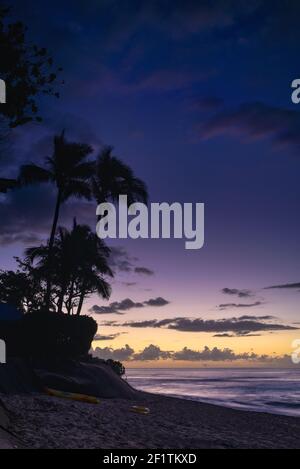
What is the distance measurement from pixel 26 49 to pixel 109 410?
11.8 m

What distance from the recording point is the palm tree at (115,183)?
1415 inches

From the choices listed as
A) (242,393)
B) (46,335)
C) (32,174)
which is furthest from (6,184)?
(242,393)

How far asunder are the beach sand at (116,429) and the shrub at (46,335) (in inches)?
408

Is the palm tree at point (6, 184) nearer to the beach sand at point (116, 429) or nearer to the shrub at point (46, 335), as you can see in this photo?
the beach sand at point (116, 429)

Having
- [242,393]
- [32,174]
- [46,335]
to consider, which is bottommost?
[242,393]

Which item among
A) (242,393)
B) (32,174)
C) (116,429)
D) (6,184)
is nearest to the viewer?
(116,429)

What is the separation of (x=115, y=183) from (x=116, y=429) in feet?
81.3

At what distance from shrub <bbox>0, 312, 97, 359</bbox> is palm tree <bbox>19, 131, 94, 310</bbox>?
8067mm

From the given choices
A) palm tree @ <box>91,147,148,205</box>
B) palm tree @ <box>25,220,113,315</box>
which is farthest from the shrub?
palm tree @ <box>91,147,148,205</box>

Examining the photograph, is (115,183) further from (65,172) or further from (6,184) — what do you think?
(6,184)

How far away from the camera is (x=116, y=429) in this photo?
1298 cm

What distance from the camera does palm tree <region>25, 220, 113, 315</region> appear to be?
33438mm

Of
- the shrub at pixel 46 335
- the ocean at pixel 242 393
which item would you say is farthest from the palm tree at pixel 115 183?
the ocean at pixel 242 393
